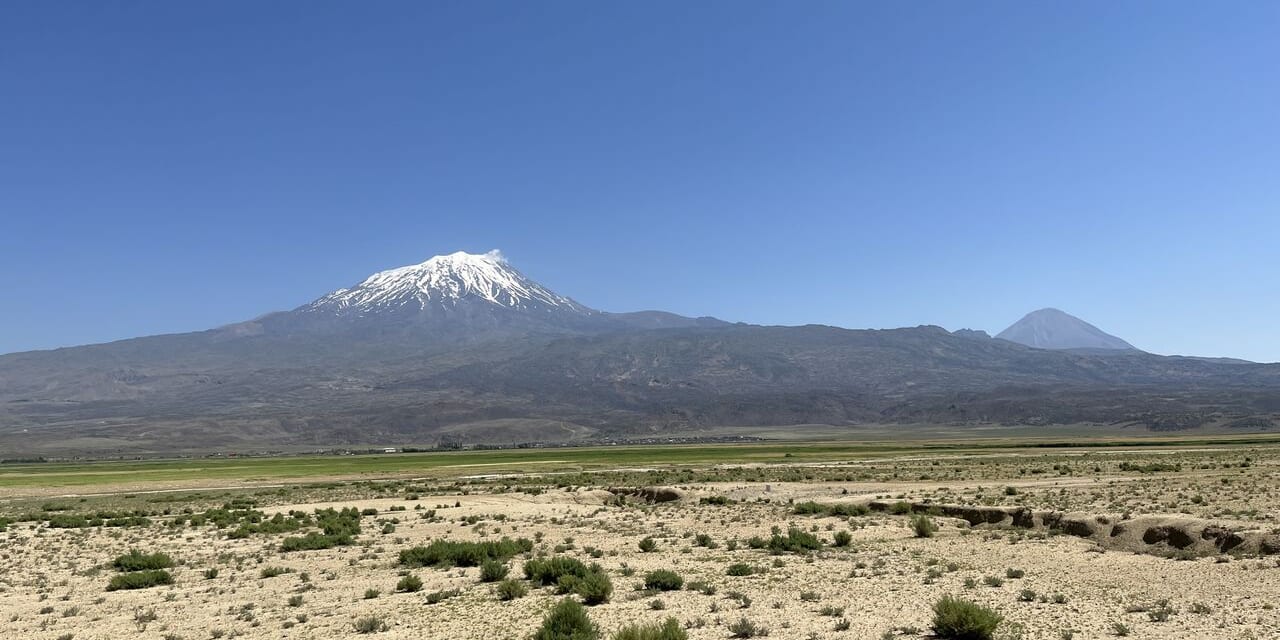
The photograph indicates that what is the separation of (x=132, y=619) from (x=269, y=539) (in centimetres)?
1233

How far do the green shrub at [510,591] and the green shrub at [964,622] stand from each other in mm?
8456

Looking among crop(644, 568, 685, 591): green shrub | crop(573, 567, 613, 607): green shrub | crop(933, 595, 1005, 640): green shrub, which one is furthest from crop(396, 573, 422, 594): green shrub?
crop(933, 595, 1005, 640): green shrub

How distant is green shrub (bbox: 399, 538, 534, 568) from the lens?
2218 centimetres

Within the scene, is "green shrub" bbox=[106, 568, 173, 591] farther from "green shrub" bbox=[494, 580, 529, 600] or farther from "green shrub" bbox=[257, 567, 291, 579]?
"green shrub" bbox=[494, 580, 529, 600]

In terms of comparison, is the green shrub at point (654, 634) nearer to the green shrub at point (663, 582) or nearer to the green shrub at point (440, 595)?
the green shrub at point (663, 582)

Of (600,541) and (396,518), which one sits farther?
(396,518)

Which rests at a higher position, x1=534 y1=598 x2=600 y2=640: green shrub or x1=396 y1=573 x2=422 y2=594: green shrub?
x1=534 y1=598 x2=600 y2=640: green shrub

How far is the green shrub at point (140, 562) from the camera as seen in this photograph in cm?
2216

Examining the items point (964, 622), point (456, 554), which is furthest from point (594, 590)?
point (456, 554)

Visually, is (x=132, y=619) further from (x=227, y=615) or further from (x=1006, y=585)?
(x=1006, y=585)

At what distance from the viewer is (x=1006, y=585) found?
56.6 ft

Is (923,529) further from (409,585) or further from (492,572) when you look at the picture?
(409,585)

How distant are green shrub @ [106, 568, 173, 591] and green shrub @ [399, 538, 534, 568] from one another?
5.69 meters


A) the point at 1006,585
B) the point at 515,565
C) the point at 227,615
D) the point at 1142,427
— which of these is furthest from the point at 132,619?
the point at 1142,427
